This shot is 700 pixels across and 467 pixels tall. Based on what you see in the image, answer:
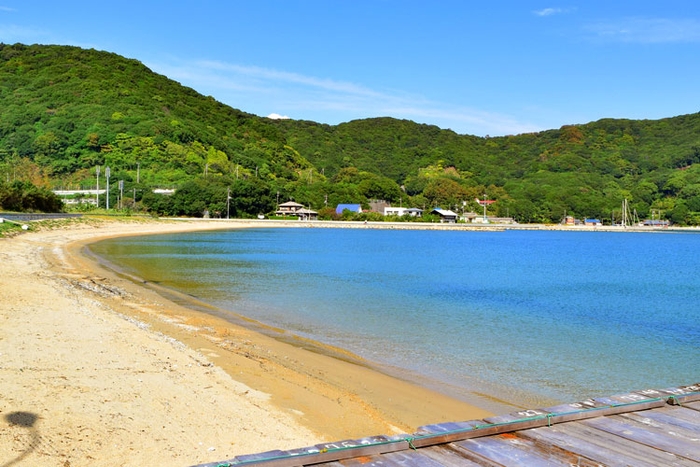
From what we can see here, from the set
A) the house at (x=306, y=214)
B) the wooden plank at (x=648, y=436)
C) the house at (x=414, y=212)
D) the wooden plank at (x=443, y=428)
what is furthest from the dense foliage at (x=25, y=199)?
the house at (x=414, y=212)

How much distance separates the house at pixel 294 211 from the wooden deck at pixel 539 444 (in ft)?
355

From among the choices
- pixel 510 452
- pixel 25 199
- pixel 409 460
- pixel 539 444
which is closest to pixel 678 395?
pixel 539 444

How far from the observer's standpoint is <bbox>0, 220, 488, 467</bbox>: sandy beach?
17.3 feet

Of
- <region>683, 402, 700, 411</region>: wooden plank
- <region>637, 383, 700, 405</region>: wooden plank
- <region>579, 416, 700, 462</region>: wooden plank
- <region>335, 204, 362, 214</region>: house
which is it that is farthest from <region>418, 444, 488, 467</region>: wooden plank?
<region>335, 204, 362, 214</region>: house

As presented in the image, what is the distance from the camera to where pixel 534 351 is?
12156 millimetres

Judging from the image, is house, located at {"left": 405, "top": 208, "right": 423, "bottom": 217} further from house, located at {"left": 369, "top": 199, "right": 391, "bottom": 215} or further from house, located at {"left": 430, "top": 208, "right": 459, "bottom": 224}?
house, located at {"left": 369, "top": 199, "right": 391, "bottom": 215}

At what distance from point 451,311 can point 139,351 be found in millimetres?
10623

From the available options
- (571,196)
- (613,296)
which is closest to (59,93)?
(571,196)

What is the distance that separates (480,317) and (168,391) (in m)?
11.3

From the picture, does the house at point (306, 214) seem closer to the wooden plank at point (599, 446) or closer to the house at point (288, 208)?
the house at point (288, 208)

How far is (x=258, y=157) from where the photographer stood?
477 ft

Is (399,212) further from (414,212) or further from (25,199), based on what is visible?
(25,199)

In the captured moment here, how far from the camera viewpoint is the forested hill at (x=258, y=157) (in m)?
107

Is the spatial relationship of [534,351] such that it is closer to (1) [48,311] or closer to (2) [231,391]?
(2) [231,391]
